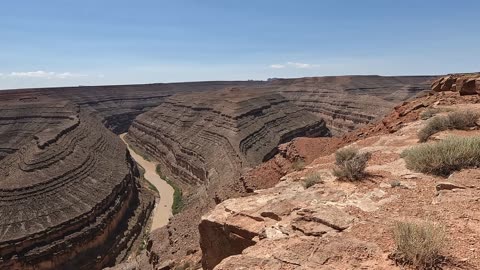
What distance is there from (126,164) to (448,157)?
133 feet

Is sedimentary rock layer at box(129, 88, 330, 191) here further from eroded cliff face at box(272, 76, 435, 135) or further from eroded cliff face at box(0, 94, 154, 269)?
eroded cliff face at box(0, 94, 154, 269)

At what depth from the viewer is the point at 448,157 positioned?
28.6ft

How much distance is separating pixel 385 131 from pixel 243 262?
1263 cm

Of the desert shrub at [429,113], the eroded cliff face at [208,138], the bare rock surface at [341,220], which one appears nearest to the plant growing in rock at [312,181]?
the bare rock surface at [341,220]

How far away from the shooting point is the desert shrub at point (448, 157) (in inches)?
343

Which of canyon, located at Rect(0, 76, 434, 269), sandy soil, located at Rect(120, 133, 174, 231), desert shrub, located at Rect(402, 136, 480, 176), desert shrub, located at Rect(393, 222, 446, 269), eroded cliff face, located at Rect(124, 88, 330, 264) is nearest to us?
desert shrub, located at Rect(393, 222, 446, 269)

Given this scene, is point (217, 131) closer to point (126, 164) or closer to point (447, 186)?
point (126, 164)

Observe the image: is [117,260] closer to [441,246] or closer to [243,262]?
[243,262]

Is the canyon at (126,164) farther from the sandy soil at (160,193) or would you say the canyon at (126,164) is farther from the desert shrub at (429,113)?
the desert shrub at (429,113)

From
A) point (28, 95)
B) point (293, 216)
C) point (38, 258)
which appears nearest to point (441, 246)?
point (293, 216)

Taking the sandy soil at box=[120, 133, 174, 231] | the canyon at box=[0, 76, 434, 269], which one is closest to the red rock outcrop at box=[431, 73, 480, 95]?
the canyon at box=[0, 76, 434, 269]

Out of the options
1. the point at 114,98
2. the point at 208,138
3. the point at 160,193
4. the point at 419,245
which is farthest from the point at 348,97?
the point at 419,245

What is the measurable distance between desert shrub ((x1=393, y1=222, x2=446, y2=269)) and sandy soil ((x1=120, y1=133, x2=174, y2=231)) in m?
30.6

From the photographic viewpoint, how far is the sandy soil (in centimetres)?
A: 3569
